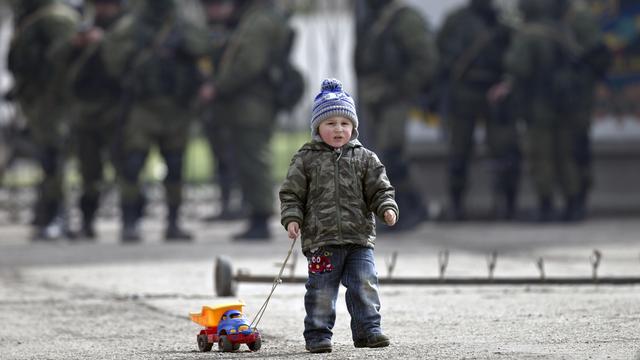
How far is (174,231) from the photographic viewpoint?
48.2ft

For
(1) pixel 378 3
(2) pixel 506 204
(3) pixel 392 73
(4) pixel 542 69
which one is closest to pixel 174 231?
(3) pixel 392 73

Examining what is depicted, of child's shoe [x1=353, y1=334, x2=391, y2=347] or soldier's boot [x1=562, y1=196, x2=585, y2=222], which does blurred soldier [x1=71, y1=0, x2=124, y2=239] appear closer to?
soldier's boot [x1=562, y1=196, x2=585, y2=222]

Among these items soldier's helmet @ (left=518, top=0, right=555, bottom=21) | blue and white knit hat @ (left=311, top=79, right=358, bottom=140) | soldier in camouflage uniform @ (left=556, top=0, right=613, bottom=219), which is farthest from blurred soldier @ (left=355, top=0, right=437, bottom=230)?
blue and white knit hat @ (left=311, top=79, right=358, bottom=140)

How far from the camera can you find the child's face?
22.0ft

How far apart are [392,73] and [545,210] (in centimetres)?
227

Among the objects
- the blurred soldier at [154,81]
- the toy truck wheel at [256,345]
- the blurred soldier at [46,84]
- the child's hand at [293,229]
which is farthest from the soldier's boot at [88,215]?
the child's hand at [293,229]

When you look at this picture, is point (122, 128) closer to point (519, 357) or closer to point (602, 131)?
point (602, 131)

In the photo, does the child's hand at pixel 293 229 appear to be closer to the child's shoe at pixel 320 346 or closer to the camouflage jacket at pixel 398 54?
the child's shoe at pixel 320 346

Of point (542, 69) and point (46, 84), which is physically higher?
point (542, 69)

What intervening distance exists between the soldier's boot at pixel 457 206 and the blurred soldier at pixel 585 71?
118 centimetres

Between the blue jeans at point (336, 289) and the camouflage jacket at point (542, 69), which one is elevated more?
the camouflage jacket at point (542, 69)

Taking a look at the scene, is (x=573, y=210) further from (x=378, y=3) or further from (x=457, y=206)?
(x=378, y=3)

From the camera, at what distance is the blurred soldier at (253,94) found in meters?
14.2

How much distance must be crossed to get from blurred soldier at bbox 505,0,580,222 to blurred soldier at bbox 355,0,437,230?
3.08ft
